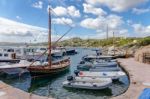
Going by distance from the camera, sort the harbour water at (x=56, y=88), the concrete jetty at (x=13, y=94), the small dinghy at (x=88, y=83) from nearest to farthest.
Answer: the concrete jetty at (x=13, y=94) < the harbour water at (x=56, y=88) < the small dinghy at (x=88, y=83)

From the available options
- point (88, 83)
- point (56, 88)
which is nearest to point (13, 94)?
point (88, 83)

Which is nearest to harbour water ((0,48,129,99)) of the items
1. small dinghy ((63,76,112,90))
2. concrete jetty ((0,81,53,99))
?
small dinghy ((63,76,112,90))

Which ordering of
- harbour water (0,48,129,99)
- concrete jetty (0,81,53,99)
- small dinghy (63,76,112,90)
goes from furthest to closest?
1. small dinghy (63,76,112,90)
2. harbour water (0,48,129,99)
3. concrete jetty (0,81,53,99)

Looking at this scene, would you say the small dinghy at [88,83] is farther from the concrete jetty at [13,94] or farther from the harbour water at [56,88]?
the concrete jetty at [13,94]

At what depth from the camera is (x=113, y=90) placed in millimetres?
26016

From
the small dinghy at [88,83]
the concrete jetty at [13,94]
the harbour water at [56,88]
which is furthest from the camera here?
the small dinghy at [88,83]

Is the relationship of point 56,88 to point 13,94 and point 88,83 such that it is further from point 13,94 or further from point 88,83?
point 13,94

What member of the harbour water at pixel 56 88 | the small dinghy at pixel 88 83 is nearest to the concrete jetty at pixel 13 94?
the harbour water at pixel 56 88

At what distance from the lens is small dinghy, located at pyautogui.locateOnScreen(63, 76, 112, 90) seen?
81.1 ft

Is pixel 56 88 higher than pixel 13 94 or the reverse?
the reverse

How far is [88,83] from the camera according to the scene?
2534 centimetres

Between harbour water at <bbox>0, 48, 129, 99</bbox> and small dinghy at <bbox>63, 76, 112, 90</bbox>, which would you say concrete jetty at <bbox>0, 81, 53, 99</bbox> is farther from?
small dinghy at <bbox>63, 76, 112, 90</bbox>

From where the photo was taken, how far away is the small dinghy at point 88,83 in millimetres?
24708

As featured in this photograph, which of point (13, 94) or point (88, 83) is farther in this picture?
point (88, 83)
